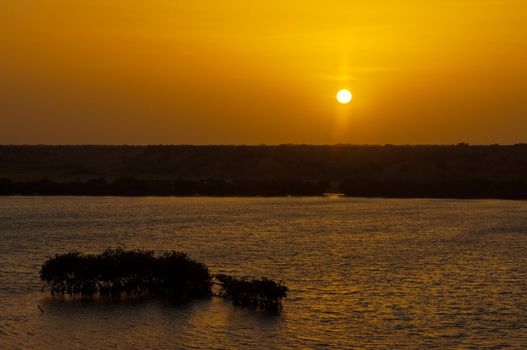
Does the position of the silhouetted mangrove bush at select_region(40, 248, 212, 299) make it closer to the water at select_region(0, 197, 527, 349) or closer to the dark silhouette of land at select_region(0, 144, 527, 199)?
the water at select_region(0, 197, 527, 349)

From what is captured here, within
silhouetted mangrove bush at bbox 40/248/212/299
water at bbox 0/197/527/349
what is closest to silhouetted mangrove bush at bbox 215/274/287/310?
water at bbox 0/197/527/349

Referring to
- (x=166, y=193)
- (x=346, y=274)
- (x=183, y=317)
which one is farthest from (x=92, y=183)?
(x=183, y=317)

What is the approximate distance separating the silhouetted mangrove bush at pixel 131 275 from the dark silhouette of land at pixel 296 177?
Result: 9304 centimetres

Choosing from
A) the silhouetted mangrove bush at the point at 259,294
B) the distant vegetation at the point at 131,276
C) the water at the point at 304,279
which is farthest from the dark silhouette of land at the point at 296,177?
the silhouetted mangrove bush at the point at 259,294

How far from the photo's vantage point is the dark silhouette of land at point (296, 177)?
13250cm

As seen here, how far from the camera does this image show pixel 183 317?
3488cm

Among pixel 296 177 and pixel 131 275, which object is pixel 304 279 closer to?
pixel 131 275

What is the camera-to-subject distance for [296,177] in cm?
17688

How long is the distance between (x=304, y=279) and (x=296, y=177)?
5211 inches

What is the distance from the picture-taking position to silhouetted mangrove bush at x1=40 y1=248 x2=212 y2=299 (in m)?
38.8

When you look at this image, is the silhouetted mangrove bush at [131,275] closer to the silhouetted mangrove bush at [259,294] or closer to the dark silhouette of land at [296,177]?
the silhouetted mangrove bush at [259,294]

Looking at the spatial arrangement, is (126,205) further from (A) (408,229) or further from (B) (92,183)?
(A) (408,229)

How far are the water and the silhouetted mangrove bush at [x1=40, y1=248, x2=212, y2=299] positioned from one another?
1196mm

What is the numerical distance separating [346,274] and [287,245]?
15416 millimetres
